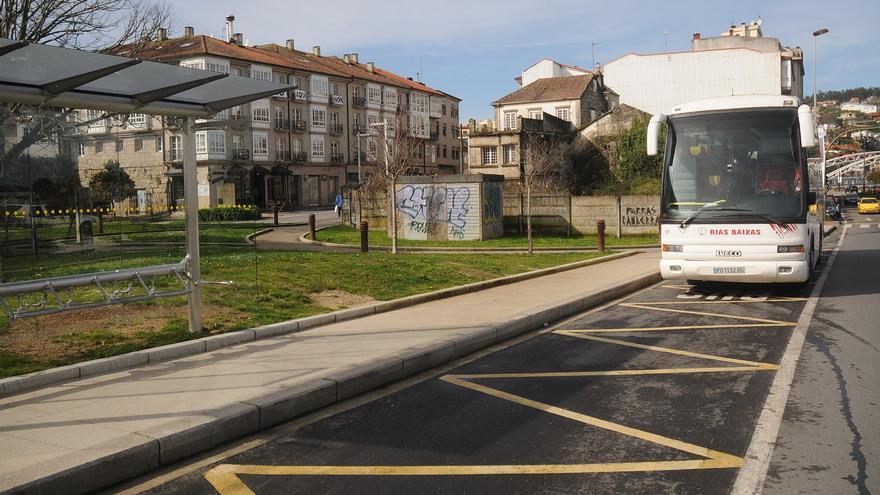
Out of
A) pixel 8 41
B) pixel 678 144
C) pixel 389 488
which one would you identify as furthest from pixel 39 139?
pixel 678 144

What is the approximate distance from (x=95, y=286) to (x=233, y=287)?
3.10 metres

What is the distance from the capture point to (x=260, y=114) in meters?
63.8

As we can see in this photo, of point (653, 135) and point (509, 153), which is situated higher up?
point (509, 153)

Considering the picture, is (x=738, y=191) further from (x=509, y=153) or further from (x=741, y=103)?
(x=509, y=153)

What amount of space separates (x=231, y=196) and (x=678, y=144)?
8.27 metres

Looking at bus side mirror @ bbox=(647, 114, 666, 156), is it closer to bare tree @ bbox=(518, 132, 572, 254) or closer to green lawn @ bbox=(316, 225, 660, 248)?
green lawn @ bbox=(316, 225, 660, 248)

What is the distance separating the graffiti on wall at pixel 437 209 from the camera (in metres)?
26.0

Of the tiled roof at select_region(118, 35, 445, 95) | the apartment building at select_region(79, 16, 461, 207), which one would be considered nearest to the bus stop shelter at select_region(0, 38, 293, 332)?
the tiled roof at select_region(118, 35, 445, 95)

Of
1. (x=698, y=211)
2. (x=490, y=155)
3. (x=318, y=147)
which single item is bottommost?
(x=698, y=211)

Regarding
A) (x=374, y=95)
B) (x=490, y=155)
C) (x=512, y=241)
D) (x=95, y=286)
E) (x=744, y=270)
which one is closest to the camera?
(x=95, y=286)

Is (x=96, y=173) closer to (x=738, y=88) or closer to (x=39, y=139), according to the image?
(x=39, y=139)

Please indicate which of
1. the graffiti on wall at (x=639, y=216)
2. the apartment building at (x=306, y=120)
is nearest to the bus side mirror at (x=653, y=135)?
the graffiti on wall at (x=639, y=216)

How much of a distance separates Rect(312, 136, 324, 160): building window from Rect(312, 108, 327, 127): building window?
53.2 inches

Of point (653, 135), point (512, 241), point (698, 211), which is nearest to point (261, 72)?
point (512, 241)
